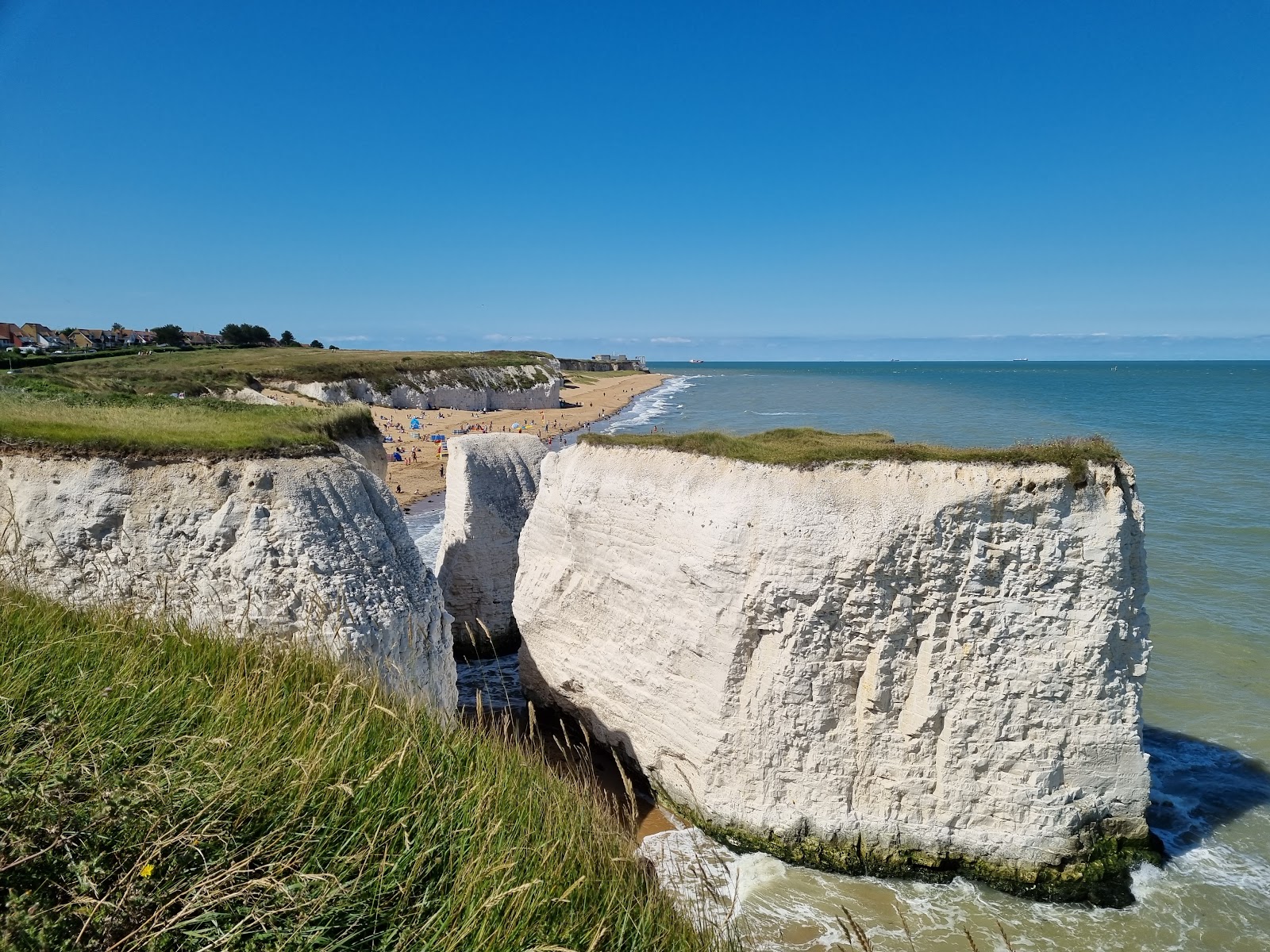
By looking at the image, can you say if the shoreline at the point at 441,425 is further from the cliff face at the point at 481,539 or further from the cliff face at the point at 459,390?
the cliff face at the point at 481,539

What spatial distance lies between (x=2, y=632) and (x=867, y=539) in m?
9.28

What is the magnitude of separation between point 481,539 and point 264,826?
1335cm

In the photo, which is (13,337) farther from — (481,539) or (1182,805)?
(1182,805)

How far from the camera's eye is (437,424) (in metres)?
57.1

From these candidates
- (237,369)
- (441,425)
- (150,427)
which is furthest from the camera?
(441,425)

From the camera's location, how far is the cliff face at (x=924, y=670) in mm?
9586

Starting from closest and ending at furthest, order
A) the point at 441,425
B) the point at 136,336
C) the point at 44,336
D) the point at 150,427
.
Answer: the point at 150,427 < the point at 441,425 < the point at 44,336 < the point at 136,336

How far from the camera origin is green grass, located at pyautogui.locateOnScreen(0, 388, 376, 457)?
9.55m

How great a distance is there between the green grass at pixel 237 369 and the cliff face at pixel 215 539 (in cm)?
1636

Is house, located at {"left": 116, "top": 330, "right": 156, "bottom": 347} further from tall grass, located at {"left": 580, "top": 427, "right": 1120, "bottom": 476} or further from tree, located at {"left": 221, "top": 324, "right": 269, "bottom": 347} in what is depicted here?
tall grass, located at {"left": 580, "top": 427, "right": 1120, "bottom": 476}

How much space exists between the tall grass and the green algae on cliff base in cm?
579

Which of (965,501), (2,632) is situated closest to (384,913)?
(2,632)

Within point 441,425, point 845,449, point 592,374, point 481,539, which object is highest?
point 592,374

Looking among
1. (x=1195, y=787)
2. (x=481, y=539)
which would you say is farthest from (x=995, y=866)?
(x=481, y=539)
